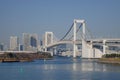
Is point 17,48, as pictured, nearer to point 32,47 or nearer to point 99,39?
point 32,47

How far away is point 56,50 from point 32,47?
4.65 meters

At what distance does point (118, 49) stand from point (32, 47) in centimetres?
2589

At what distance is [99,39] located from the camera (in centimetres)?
4984

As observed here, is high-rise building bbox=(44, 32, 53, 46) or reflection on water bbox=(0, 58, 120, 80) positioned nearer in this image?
reflection on water bbox=(0, 58, 120, 80)

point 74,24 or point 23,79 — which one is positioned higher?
point 74,24

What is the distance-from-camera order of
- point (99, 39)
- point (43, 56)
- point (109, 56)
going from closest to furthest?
point (109, 56)
point (99, 39)
point (43, 56)

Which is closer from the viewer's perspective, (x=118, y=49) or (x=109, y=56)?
(x=109, y=56)

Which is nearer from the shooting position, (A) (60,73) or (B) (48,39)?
(A) (60,73)

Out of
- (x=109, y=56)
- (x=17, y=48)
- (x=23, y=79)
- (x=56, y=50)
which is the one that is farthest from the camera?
(x=17, y=48)

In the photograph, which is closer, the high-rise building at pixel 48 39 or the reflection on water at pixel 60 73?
the reflection on water at pixel 60 73

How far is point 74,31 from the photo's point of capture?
170 ft

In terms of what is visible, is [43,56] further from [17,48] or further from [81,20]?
[17,48]

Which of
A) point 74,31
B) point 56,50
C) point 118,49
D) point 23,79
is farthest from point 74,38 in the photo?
point 23,79

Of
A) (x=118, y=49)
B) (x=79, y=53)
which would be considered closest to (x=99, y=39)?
(x=118, y=49)
